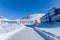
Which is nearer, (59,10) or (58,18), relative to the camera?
(58,18)

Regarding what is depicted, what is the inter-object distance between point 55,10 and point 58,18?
37.6 feet

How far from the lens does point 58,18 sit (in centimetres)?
5331

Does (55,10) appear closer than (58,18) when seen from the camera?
No

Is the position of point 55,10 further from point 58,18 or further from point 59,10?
point 58,18

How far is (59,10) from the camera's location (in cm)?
6241

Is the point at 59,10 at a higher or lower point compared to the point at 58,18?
higher

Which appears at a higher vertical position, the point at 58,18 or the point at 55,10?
the point at 55,10

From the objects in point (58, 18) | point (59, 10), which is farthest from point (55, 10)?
point (58, 18)

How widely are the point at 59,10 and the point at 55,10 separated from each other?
2.25 m

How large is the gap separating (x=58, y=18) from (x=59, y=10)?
32.9 feet
